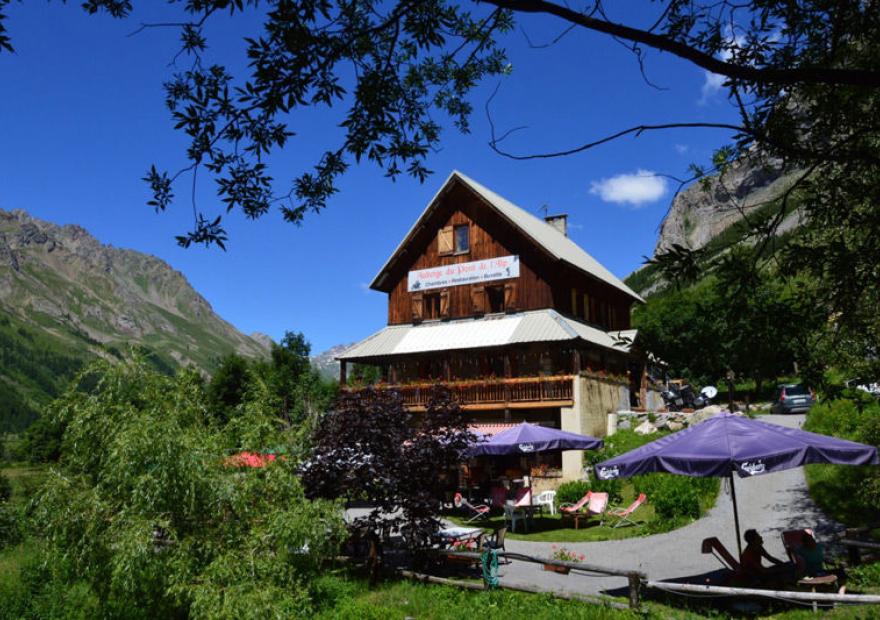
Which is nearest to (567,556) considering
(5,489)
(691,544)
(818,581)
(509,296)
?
(691,544)

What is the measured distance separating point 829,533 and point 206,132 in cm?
1406

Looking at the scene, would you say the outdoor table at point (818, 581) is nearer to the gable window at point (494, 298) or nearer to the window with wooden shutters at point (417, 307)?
the gable window at point (494, 298)

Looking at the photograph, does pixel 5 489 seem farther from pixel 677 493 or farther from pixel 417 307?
pixel 677 493

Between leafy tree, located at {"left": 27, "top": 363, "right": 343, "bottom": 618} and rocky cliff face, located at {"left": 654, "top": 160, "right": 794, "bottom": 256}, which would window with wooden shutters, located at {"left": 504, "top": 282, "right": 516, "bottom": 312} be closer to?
leafy tree, located at {"left": 27, "top": 363, "right": 343, "bottom": 618}

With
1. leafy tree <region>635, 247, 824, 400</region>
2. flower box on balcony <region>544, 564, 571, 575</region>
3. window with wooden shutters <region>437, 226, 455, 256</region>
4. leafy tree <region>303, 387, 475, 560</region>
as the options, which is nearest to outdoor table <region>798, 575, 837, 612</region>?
flower box on balcony <region>544, 564, 571, 575</region>

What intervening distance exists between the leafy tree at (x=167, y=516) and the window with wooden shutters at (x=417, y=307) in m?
20.3

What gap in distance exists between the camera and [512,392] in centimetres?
2644

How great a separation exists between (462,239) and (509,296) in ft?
12.6

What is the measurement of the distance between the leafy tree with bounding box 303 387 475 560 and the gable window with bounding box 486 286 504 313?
1718 cm

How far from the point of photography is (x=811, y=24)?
5.82m

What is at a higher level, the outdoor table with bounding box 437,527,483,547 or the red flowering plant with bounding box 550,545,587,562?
the outdoor table with bounding box 437,527,483,547

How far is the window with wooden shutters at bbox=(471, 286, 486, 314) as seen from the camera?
2980 centimetres

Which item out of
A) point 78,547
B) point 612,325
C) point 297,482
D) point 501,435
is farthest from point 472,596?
point 612,325

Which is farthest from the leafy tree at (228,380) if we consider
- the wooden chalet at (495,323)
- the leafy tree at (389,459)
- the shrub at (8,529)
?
the leafy tree at (389,459)
